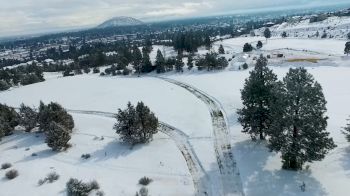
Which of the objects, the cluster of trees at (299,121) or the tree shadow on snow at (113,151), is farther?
the tree shadow on snow at (113,151)

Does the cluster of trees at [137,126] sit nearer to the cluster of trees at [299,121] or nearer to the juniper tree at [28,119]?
the juniper tree at [28,119]

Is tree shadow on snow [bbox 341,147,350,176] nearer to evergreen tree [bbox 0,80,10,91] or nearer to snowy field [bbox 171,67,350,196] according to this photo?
snowy field [bbox 171,67,350,196]

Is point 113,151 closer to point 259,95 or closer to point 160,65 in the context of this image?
point 259,95

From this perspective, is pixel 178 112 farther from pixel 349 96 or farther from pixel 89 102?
pixel 349 96

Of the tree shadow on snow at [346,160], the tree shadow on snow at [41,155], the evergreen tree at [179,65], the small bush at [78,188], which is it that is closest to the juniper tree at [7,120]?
the tree shadow on snow at [41,155]

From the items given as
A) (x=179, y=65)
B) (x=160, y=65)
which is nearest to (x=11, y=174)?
(x=179, y=65)
